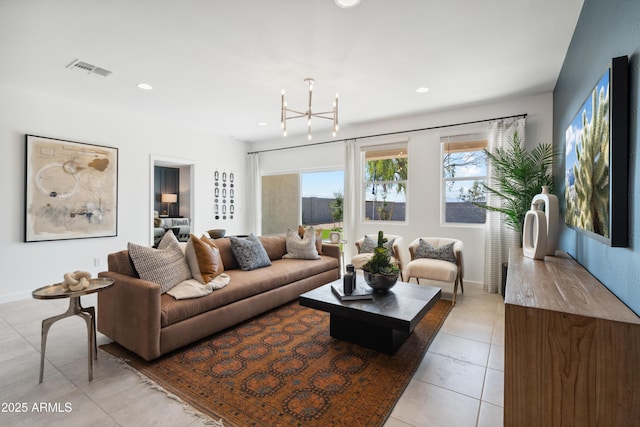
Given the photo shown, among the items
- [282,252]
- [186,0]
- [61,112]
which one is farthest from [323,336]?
[61,112]

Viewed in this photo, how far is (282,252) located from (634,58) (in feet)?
12.7

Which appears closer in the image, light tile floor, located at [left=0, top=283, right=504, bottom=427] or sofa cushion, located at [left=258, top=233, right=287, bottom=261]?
light tile floor, located at [left=0, top=283, right=504, bottom=427]

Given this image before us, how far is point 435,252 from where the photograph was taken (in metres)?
4.16

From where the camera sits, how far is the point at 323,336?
2.73m

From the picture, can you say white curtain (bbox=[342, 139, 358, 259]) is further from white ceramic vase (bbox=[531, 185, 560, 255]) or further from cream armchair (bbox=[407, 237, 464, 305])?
white ceramic vase (bbox=[531, 185, 560, 255])

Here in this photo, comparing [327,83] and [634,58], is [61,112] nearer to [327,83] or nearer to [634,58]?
[327,83]

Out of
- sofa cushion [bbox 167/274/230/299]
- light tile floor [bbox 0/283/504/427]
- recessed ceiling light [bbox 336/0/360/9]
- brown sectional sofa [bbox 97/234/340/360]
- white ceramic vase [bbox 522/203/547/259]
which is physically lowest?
light tile floor [bbox 0/283/504/427]

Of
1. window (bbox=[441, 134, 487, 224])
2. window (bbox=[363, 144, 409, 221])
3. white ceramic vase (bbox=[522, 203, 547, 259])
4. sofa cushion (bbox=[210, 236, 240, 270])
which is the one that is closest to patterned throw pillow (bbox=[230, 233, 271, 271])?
sofa cushion (bbox=[210, 236, 240, 270])

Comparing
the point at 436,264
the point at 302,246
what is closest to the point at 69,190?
the point at 302,246

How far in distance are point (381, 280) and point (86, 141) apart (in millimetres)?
4746

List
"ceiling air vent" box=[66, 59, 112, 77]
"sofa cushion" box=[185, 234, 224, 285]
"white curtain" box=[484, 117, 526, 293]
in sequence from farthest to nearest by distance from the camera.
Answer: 1. "white curtain" box=[484, 117, 526, 293]
2. "ceiling air vent" box=[66, 59, 112, 77]
3. "sofa cushion" box=[185, 234, 224, 285]

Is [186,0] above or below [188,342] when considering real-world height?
above

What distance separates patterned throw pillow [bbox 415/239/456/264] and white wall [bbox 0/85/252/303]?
4.30m

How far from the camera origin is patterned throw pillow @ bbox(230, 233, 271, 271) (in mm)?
3521
